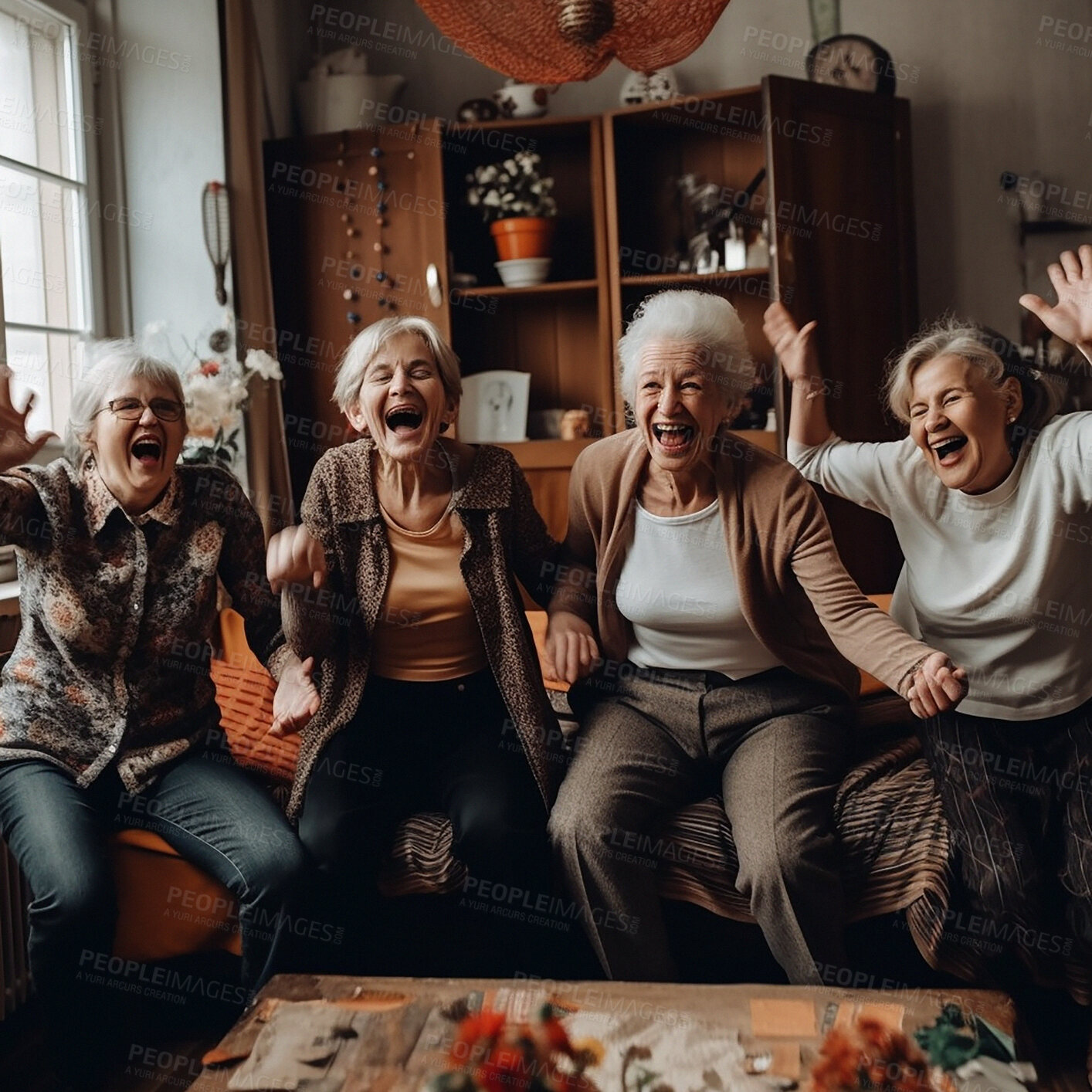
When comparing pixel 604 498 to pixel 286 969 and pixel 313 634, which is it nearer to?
pixel 313 634

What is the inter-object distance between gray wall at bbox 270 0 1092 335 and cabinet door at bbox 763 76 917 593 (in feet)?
0.85

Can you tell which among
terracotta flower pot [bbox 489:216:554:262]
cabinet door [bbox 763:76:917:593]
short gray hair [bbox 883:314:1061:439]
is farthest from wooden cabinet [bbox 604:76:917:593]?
short gray hair [bbox 883:314:1061:439]

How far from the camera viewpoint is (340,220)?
3.72 meters

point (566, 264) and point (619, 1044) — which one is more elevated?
point (566, 264)

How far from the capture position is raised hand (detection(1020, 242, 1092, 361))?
1762mm

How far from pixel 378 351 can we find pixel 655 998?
1126mm

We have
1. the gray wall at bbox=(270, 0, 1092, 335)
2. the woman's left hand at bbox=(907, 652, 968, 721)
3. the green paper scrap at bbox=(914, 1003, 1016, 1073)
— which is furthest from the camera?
the gray wall at bbox=(270, 0, 1092, 335)

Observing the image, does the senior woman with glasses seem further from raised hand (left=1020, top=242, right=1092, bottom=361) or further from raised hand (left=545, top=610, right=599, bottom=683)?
raised hand (left=1020, top=242, right=1092, bottom=361)

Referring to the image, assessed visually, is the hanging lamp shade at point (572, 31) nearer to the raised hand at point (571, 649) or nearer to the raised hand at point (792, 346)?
the raised hand at point (792, 346)

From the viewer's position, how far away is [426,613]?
1.93m

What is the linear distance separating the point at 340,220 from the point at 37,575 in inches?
86.7

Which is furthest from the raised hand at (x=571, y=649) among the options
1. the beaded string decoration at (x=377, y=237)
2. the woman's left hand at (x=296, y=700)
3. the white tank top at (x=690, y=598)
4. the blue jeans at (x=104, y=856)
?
the beaded string decoration at (x=377, y=237)

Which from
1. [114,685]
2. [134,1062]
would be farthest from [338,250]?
[134,1062]

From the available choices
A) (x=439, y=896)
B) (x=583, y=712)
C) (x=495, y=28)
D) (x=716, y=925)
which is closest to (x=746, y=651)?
(x=583, y=712)
